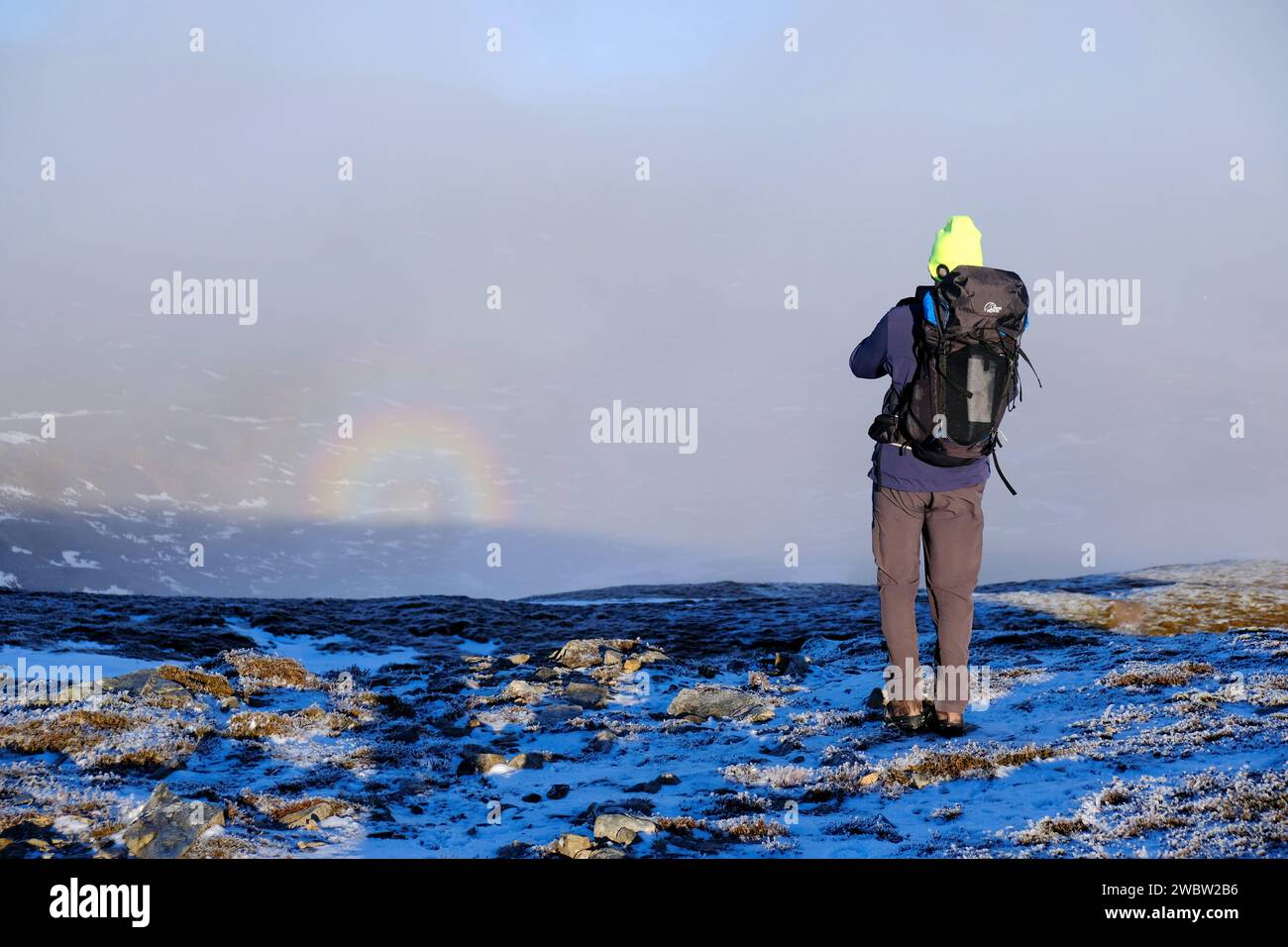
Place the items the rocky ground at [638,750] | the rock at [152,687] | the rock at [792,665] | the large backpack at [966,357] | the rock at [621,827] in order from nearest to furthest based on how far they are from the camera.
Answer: the rocky ground at [638,750]
the rock at [621,827]
the large backpack at [966,357]
the rock at [152,687]
the rock at [792,665]

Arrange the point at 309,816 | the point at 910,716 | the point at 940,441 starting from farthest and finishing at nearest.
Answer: the point at 910,716 → the point at 940,441 → the point at 309,816

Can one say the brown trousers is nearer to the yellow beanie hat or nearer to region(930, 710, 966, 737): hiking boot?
region(930, 710, 966, 737): hiking boot

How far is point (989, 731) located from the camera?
11.0 m

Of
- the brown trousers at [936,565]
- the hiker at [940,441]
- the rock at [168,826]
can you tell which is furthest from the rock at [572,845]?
the hiker at [940,441]

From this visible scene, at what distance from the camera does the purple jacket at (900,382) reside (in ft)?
33.8

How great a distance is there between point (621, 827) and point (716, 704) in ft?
20.7

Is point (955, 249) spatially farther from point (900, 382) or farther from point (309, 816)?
point (309, 816)

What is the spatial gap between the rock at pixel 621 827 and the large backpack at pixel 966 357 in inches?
187

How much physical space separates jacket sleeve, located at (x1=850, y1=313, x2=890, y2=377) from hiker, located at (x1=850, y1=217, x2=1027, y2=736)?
12 mm

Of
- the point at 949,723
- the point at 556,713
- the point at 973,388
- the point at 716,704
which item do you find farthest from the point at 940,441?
the point at 556,713

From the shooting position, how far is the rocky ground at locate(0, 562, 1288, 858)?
Answer: 26.1 feet

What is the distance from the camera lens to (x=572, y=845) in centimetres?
786

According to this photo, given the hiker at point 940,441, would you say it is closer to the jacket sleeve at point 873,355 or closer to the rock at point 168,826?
the jacket sleeve at point 873,355
